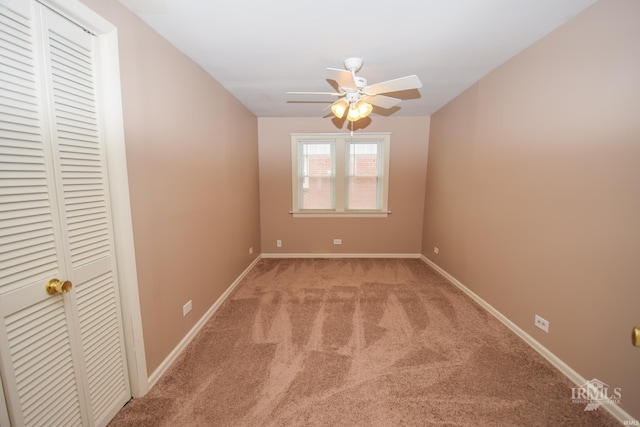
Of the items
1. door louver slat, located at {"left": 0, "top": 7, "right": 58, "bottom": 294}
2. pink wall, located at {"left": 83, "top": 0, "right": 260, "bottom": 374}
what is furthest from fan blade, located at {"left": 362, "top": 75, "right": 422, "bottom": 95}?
door louver slat, located at {"left": 0, "top": 7, "right": 58, "bottom": 294}

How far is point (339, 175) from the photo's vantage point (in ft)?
14.9

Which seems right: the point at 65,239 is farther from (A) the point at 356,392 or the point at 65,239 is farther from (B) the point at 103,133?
(A) the point at 356,392

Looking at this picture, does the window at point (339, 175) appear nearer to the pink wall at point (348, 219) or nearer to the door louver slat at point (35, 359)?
the pink wall at point (348, 219)

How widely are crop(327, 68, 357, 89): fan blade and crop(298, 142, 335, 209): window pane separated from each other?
240cm

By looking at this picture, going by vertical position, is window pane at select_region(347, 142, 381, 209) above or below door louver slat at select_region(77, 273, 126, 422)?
above

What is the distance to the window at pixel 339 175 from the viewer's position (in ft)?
14.6

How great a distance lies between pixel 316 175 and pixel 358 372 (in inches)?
133

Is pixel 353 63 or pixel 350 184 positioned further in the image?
pixel 350 184

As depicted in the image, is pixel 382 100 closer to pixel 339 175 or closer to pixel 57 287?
pixel 339 175

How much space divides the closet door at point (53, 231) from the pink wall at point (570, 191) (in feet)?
10.3

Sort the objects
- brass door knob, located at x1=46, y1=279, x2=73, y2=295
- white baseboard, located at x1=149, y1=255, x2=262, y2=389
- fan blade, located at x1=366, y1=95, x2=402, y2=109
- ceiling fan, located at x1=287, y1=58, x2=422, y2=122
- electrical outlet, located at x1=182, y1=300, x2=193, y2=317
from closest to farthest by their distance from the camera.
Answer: brass door knob, located at x1=46, y1=279, x2=73, y2=295, white baseboard, located at x1=149, y1=255, x2=262, y2=389, ceiling fan, located at x1=287, y1=58, x2=422, y2=122, electrical outlet, located at x1=182, y1=300, x2=193, y2=317, fan blade, located at x1=366, y1=95, x2=402, y2=109

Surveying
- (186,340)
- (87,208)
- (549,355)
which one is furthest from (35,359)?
(549,355)

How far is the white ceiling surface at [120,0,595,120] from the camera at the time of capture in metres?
1.62

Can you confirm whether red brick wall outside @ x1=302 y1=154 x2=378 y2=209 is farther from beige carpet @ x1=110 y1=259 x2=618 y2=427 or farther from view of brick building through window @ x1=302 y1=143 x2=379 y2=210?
beige carpet @ x1=110 y1=259 x2=618 y2=427
